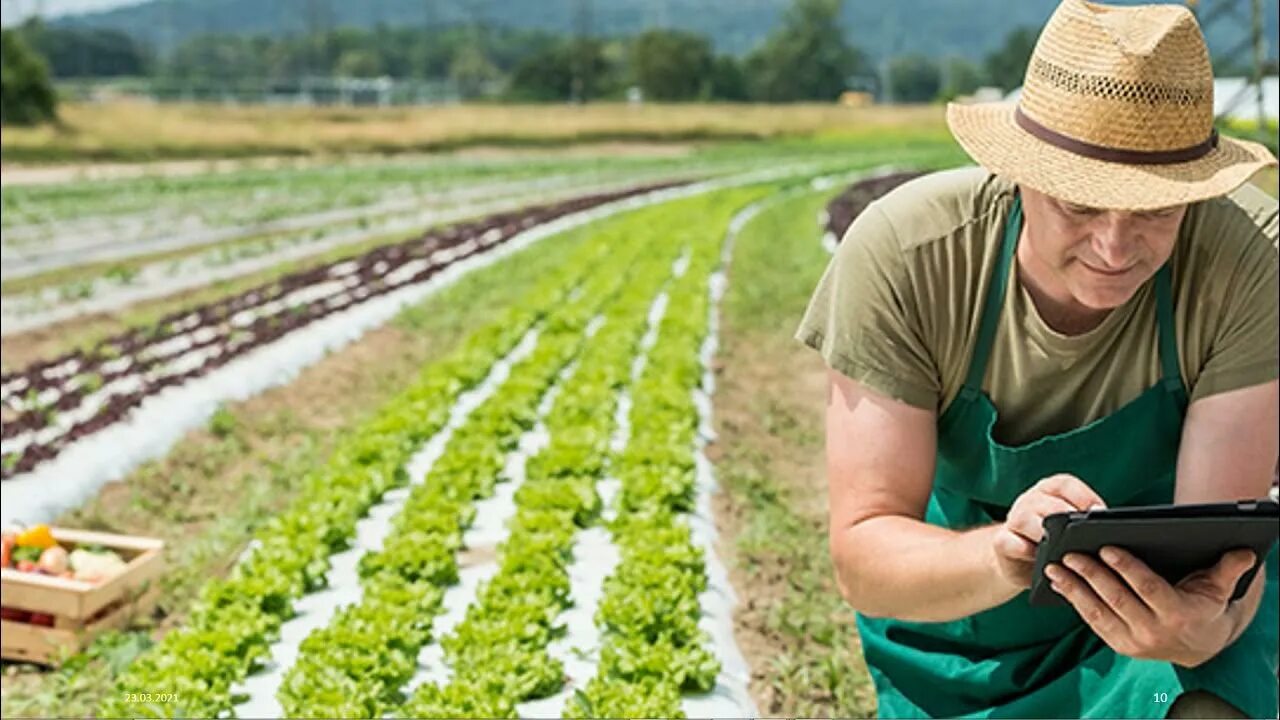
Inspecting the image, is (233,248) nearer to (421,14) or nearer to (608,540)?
(608,540)

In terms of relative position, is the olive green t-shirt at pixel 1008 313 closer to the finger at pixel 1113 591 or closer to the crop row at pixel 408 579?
the finger at pixel 1113 591

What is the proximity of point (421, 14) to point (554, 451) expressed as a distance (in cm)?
19751

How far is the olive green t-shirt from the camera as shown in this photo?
7.95 ft

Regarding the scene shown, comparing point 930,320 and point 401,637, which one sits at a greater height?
point 930,320

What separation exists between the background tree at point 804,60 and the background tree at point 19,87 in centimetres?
2475

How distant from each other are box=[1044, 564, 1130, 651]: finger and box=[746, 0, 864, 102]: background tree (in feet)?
103

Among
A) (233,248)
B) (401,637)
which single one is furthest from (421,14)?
(401,637)

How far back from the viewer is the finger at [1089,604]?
207cm

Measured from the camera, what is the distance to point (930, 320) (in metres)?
2.47

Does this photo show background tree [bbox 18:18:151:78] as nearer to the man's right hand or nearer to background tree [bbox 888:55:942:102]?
background tree [bbox 888:55:942:102]

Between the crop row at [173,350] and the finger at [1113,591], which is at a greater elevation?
the finger at [1113,591]

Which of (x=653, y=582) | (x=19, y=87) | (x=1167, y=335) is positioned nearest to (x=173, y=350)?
(x=19, y=87)

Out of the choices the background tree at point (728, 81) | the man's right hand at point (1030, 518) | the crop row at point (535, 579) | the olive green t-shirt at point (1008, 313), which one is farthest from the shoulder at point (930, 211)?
the background tree at point (728, 81)

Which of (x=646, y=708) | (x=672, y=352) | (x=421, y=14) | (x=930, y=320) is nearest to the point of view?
(x=930, y=320)
